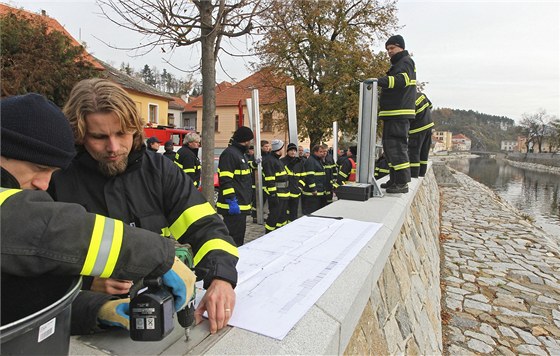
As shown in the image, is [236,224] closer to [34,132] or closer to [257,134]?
[257,134]

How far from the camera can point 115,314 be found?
131 centimetres

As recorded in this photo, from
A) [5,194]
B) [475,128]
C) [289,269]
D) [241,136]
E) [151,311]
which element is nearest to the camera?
[5,194]

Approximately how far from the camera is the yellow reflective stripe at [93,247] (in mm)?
872

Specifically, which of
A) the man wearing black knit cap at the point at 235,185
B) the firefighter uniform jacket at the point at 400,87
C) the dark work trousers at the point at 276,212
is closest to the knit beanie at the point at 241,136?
the man wearing black knit cap at the point at 235,185

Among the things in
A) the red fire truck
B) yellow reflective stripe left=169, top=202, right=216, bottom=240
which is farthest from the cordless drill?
the red fire truck

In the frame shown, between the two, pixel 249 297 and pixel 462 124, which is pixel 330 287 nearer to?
pixel 249 297

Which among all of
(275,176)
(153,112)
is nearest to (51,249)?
(275,176)

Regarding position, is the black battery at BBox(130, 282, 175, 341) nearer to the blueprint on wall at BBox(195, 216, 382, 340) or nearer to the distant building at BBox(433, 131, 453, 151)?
the blueprint on wall at BBox(195, 216, 382, 340)

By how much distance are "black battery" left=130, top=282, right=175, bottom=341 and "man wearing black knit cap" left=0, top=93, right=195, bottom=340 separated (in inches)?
3.7

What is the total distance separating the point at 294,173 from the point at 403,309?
442cm

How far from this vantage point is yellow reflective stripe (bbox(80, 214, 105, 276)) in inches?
34.3

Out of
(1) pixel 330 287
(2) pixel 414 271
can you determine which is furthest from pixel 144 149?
(2) pixel 414 271

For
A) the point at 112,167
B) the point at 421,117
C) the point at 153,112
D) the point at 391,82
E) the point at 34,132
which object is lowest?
the point at 112,167

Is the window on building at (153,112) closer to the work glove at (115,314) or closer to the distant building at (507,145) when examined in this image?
the work glove at (115,314)
